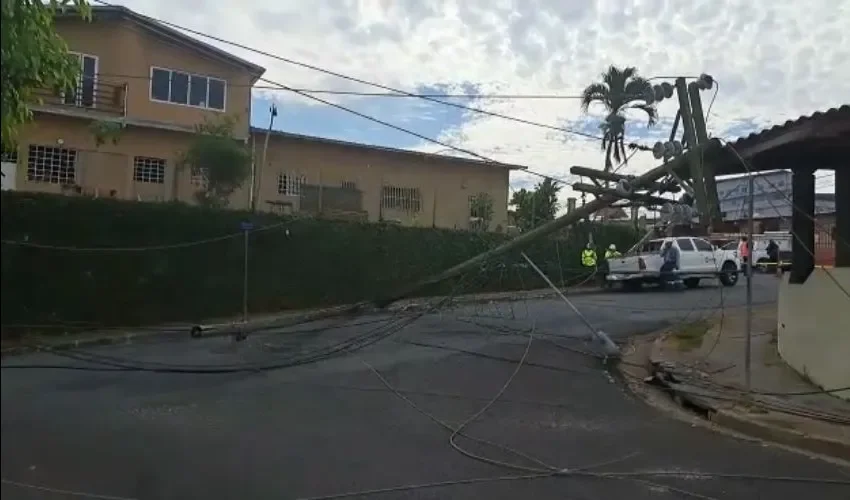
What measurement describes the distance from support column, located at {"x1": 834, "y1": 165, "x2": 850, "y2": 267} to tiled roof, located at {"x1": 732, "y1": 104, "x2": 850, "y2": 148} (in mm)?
1606

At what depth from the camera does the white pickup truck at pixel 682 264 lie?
26.4 m

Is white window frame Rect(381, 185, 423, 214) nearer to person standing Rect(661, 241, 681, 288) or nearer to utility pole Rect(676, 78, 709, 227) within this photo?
person standing Rect(661, 241, 681, 288)

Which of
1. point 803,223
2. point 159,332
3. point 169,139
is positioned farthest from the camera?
point 169,139

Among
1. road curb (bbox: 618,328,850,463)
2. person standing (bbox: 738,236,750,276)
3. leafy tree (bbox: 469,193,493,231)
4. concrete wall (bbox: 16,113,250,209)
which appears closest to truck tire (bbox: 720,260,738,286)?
person standing (bbox: 738,236,750,276)

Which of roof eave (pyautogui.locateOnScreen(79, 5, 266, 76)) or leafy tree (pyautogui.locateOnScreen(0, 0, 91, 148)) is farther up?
roof eave (pyautogui.locateOnScreen(79, 5, 266, 76))

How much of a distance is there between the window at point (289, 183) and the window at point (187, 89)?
3.04 m

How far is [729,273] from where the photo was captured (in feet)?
93.8

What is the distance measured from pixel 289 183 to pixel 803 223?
18473mm

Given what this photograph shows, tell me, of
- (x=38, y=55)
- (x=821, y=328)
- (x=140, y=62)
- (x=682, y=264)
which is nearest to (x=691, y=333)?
(x=821, y=328)

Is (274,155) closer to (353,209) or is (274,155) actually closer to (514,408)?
(353,209)

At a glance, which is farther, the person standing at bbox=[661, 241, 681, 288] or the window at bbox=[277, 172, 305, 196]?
the person standing at bbox=[661, 241, 681, 288]

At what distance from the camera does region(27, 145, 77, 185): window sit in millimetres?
20547

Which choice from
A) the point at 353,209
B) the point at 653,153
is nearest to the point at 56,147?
the point at 353,209

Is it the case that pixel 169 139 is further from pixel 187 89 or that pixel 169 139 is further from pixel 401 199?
pixel 401 199
